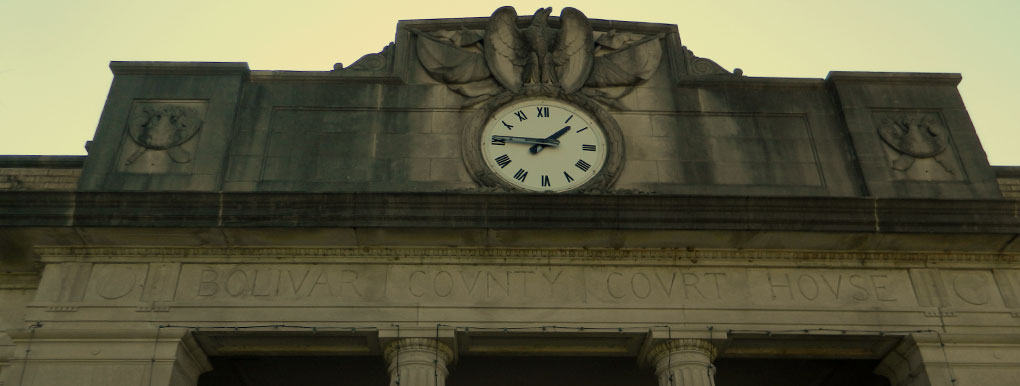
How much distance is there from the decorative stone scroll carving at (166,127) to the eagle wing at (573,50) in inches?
221

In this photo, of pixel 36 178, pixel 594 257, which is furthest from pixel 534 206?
pixel 36 178

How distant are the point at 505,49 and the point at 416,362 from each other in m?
5.50

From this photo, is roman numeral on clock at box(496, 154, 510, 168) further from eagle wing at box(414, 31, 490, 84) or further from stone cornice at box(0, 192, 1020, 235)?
eagle wing at box(414, 31, 490, 84)

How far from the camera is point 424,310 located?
14.1 metres

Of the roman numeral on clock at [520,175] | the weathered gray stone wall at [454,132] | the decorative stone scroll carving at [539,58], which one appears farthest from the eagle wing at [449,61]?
the roman numeral on clock at [520,175]

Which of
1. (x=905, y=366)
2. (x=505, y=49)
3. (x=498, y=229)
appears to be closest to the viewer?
(x=498, y=229)

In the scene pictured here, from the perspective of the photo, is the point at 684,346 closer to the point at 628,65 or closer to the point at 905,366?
the point at 905,366

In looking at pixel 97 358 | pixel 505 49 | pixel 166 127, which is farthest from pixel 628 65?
pixel 97 358

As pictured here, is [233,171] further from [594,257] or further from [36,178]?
Result: [594,257]

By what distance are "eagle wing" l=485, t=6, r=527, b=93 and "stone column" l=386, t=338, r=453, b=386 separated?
14.5 feet

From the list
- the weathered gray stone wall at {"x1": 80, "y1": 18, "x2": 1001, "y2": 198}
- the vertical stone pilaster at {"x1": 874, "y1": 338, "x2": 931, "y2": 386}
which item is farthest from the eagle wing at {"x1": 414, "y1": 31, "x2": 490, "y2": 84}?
the vertical stone pilaster at {"x1": 874, "y1": 338, "x2": 931, "y2": 386}

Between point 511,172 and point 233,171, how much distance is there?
408 centimetres

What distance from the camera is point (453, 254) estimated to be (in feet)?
47.9

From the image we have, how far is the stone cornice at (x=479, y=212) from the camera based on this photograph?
14.1 m
